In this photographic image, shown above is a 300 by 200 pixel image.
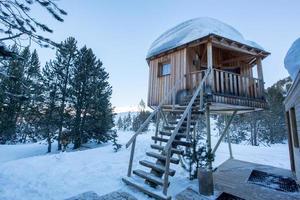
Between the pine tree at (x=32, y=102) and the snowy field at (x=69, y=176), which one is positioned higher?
the pine tree at (x=32, y=102)

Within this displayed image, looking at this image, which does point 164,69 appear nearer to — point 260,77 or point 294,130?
point 260,77

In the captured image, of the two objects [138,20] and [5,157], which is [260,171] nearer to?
[138,20]

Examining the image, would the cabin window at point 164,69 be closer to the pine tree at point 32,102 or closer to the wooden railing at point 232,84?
the wooden railing at point 232,84

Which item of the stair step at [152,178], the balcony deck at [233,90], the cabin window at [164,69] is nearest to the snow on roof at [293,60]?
the balcony deck at [233,90]

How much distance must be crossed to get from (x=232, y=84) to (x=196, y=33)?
262 cm

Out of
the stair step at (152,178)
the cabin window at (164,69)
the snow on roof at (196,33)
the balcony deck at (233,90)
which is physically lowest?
the stair step at (152,178)

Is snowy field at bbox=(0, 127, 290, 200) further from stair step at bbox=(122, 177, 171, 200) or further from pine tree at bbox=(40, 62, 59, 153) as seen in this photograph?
pine tree at bbox=(40, 62, 59, 153)

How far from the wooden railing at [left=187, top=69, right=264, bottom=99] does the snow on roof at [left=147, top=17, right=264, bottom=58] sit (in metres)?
1.45

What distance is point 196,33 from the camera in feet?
25.8

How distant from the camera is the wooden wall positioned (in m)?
8.43

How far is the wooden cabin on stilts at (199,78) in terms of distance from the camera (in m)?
6.74

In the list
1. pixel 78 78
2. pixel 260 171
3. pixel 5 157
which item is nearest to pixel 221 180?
pixel 260 171

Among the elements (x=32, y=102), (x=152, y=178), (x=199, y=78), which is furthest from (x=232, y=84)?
(x=32, y=102)

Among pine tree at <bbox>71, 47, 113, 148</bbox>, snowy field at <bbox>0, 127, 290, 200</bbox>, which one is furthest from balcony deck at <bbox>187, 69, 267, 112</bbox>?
pine tree at <bbox>71, 47, 113, 148</bbox>
